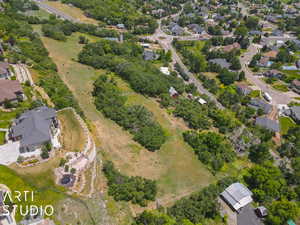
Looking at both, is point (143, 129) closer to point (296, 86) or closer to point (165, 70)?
point (165, 70)

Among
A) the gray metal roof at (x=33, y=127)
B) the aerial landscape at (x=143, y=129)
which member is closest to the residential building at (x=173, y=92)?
the aerial landscape at (x=143, y=129)

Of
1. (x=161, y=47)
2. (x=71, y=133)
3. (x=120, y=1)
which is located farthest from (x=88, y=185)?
(x=120, y=1)

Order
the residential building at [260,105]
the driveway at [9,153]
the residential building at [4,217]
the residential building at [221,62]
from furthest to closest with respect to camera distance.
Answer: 1. the residential building at [221,62]
2. the residential building at [260,105]
3. the driveway at [9,153]
4. the residential building at [4,217]

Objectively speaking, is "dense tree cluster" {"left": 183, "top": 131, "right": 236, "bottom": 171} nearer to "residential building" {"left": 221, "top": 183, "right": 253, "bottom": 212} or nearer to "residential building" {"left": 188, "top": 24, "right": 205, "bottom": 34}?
"residential building" {"left": 221, "top": 183, "right": 253, "bottom": 212}

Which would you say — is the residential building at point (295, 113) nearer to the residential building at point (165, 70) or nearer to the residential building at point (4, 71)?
the residential building at point (165, 70)

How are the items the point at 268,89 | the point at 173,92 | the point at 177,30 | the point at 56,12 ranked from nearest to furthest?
the point at 173,92, the point at 268,89, the point at 177,30, the point at 56,12

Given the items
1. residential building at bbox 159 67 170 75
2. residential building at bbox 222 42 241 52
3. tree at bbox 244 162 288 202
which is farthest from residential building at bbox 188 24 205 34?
tree at bbox 244 162 288 202

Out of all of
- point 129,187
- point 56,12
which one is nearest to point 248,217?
point 129,187
